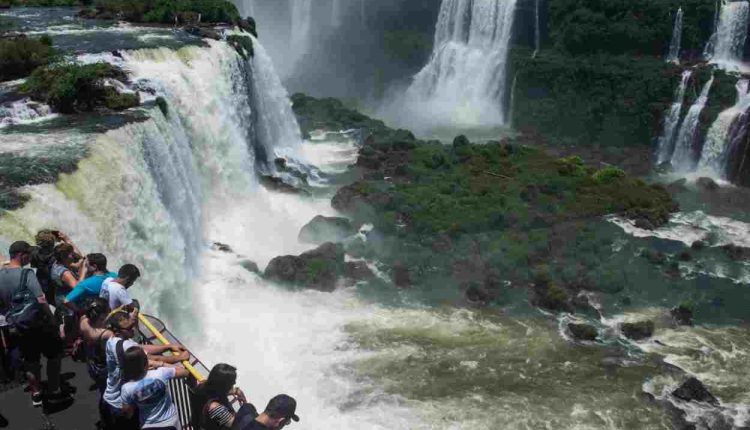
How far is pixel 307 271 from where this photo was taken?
21.7 m

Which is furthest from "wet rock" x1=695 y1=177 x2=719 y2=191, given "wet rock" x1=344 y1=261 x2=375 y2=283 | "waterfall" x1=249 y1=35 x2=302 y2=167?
"waterfall" x1=249 y1=35 x2=302 y2=167

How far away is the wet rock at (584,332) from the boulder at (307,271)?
725 cm

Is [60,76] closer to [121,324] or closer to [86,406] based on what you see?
[86,406]

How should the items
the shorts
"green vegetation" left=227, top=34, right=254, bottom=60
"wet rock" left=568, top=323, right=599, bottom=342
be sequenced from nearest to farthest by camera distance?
1. the shorts
2. "wet rock" left=568, top=323, right=599, bottom=342
3. "green vegetation" left=227, top=34, right=254, bottom=60

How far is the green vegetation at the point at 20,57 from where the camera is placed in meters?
21.4

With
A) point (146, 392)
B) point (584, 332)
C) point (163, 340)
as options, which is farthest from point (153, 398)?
point (584, 332)

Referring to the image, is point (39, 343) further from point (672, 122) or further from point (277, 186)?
point (672, 122)

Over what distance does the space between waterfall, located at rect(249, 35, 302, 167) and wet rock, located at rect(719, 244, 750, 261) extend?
18.3 metres

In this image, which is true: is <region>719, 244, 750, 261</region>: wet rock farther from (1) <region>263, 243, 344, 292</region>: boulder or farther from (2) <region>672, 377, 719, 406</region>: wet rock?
(1) <region>263, 243, 344, 292</region>: boulder

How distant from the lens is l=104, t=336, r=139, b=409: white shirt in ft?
24.0

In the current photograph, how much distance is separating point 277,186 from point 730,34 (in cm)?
2448

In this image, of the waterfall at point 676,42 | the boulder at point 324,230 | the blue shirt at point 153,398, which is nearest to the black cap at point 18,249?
the blue shirt at point 153,398

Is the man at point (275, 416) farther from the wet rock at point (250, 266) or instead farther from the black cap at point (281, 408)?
the wet rock at point (250, 266)

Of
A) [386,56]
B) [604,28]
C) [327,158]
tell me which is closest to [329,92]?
[386,56]
